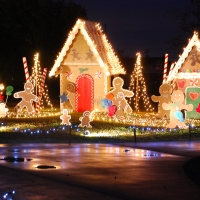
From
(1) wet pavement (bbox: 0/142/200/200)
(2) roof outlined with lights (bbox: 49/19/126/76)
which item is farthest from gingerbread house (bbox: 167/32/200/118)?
(1) wet pavement (bbox: 0/142/200/200)

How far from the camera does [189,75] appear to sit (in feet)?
106

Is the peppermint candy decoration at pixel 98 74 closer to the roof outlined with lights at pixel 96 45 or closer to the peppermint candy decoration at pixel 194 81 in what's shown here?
the roof outlined with lights at pixel 96 45

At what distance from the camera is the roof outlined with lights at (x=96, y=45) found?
35906mm

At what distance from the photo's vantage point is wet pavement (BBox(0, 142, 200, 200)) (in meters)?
11.6

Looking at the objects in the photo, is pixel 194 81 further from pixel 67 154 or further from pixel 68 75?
pixel 67 154

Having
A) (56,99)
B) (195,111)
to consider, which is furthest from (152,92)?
(195,111)

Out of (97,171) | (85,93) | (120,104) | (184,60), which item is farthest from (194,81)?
(97,171)

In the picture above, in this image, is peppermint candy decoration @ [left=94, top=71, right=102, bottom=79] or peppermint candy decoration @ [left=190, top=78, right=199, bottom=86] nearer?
peppermint candy decoration @ [left=190, top=78, right=199, bottom=86]

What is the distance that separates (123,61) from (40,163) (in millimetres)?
74483

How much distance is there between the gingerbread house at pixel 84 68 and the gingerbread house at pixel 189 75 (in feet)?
17.1

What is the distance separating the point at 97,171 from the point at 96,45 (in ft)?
74.2

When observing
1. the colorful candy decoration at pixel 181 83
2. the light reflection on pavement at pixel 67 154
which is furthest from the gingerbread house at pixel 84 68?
the light reflection on pavement at pixel 67 154

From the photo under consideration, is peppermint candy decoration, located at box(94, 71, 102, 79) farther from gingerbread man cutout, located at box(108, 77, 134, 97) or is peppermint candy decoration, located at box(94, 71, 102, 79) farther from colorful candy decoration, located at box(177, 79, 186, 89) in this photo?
colorful candy decoration, located at box(177, 79, 186, 89)

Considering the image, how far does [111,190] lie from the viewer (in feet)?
38.8
